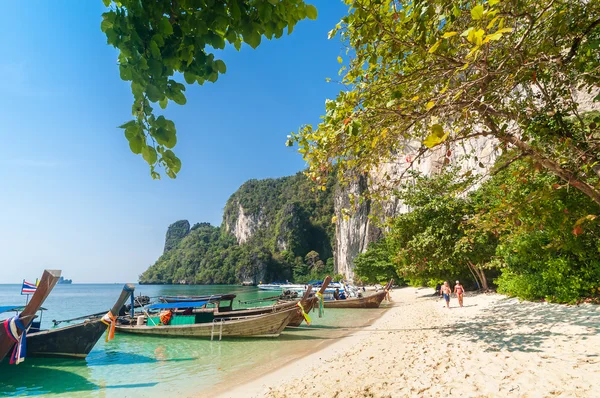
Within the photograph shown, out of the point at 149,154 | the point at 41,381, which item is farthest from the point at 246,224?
the point at 149,154

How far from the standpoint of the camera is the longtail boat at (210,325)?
495 inches

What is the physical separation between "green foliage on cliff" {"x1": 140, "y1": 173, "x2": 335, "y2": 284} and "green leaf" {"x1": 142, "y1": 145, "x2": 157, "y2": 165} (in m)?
82.7

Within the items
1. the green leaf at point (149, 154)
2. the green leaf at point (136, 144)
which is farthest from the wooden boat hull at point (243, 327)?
the green leaf at point (136, 144)

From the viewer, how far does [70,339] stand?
10438 mm

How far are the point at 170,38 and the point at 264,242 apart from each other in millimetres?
119697

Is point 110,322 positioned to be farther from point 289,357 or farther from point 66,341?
point 289,357

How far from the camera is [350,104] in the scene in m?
3.25

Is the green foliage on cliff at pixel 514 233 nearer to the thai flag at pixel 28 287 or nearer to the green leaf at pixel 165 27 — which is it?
the green leaf at pixel 165 27

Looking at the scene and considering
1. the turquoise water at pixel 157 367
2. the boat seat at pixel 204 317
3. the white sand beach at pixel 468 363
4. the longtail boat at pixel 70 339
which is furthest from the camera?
the boat seat at pixel 204 317

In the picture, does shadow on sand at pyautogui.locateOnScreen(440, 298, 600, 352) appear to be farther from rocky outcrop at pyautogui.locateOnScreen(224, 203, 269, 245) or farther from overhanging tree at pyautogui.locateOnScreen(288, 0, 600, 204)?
rocky outcrop at pyautogui.locateOnScreen(224, 203, 269, 245)

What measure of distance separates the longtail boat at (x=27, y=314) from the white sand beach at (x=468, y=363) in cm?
489

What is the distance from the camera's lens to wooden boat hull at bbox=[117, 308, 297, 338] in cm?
1255

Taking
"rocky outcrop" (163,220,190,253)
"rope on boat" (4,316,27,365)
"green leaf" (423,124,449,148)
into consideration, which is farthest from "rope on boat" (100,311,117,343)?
"rocky outcrop" (163,220,190,253)

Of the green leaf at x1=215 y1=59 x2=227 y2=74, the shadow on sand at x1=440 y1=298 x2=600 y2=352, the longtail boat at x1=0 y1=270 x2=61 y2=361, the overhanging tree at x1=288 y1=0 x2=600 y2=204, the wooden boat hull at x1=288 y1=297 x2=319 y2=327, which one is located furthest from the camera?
the wooden boat hull at x1=288 y1=297 x2=319 y2=327
